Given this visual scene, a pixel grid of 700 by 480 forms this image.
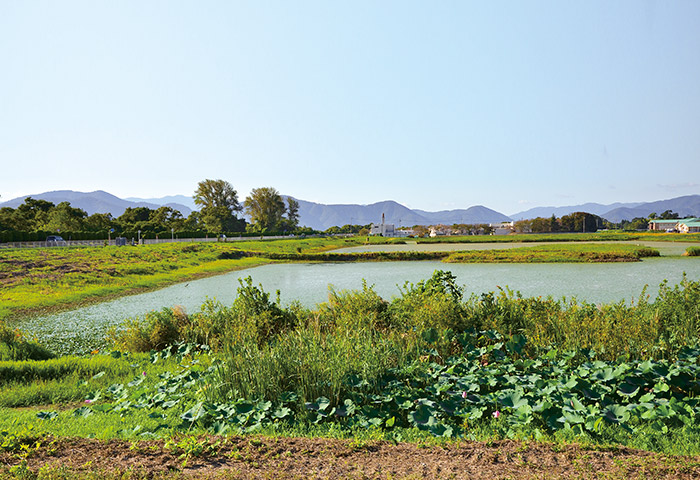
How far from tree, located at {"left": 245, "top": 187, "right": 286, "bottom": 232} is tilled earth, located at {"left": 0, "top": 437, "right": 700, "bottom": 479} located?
91.3 m

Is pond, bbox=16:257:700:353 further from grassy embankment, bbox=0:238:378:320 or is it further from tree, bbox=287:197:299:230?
tree, bbox=287:197:299:230

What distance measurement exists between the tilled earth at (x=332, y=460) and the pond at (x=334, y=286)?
575 cm

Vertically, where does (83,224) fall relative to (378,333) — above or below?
above

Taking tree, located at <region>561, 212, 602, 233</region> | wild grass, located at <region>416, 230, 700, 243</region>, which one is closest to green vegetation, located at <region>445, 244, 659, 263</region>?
wild grass, located at <region>416, 230, 700, 243</region>

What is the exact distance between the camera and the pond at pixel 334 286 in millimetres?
11281

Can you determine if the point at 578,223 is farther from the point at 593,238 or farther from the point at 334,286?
the point at 334,286

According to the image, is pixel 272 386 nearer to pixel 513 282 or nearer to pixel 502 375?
pixel 502 375

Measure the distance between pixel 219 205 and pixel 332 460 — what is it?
97.2m

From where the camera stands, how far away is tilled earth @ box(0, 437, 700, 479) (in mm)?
3115

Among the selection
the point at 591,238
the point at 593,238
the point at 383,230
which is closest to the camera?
the point at 593,238

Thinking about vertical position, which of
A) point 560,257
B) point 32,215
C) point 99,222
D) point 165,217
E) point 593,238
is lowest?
point 560,257

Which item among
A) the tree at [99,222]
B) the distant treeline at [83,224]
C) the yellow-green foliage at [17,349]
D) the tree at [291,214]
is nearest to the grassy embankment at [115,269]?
the yellow-green foliage at [17,349]

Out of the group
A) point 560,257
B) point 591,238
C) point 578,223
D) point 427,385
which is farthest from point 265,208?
point 427,385

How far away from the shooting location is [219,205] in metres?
95.4
